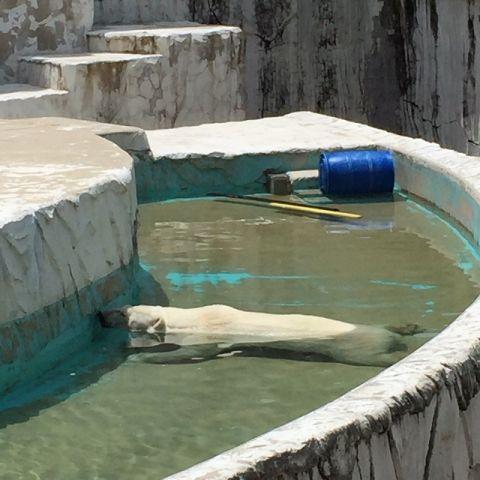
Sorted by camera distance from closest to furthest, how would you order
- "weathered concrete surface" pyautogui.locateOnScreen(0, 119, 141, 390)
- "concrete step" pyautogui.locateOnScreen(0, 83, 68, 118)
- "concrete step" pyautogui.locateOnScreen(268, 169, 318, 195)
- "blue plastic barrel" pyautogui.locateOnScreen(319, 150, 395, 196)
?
1. "weathered concrete surface" pyautogui.locateOnScreen(0, 119, 141, 390)
2. "blue plastic barrel" pyautogui.locateOnScreen(319, 150, 395, 196)
3. "concrete step" pyautogui.locateOnScreen(268, 169, 318, 195)
4. "concrete step" pyautogui.locateOnScreen(0, 83, 68, 118)

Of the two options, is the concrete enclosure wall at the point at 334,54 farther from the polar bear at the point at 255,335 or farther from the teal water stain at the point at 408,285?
the polar bear at the point at 255,335

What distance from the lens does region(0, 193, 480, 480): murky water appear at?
343 centimetres

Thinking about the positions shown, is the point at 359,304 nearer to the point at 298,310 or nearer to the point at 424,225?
the point at 298,310

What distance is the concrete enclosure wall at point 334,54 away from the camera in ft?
30.9

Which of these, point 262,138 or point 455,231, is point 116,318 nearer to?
point 455,231

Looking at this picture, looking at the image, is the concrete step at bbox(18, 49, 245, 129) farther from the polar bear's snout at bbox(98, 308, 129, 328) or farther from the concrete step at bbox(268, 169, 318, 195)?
the polar bear's snout at bbox(98, 308, 129, 328)

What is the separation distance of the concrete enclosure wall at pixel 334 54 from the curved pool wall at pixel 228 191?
198cm

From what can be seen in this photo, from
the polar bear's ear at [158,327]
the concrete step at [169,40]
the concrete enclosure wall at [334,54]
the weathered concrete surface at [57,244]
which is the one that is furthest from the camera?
the concrete enclosure wall at [334,54]

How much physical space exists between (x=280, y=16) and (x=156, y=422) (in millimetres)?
6630

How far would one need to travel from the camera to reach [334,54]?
995 cm

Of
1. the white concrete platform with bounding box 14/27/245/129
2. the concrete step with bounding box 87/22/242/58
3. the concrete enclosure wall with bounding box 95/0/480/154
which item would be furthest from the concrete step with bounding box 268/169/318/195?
the concrete enclosure wall with bounding box 95/0/480/154

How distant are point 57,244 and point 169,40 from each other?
4.28 m

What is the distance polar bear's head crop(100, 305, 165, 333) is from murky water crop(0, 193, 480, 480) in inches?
2.4

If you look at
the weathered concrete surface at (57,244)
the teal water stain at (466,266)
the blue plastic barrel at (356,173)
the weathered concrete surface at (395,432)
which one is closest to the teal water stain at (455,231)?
the teal water stain at (466,266)
